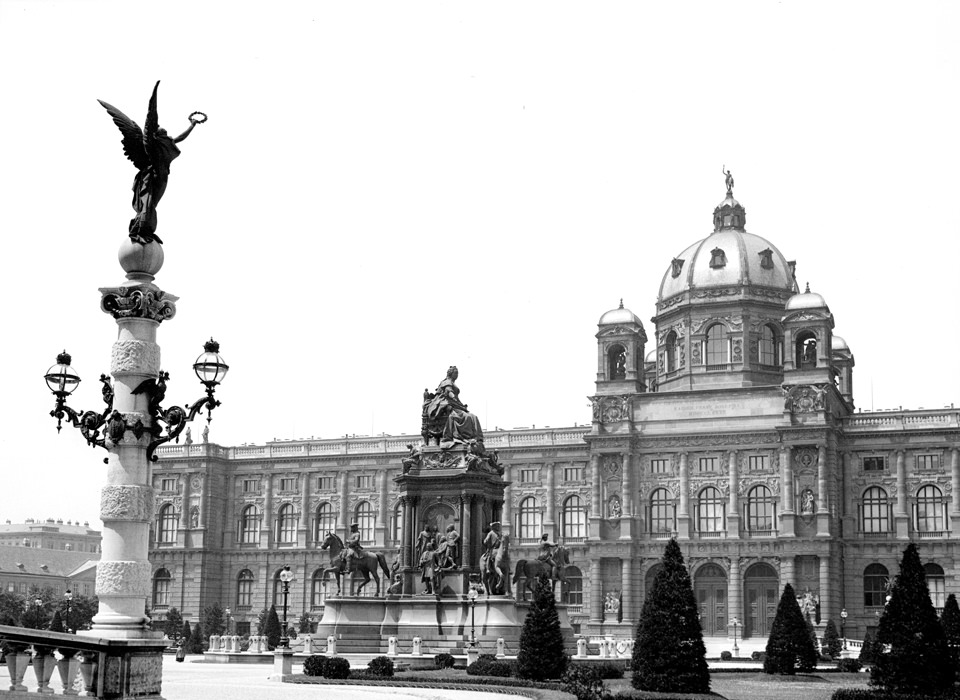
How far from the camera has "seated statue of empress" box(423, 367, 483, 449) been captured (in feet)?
176

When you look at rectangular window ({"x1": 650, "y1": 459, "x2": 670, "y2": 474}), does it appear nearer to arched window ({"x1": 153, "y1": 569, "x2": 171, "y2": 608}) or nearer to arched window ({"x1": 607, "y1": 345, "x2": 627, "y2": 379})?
arched window ({"x1": 607, "y1": 345, "x2": 627, "y2": 379})

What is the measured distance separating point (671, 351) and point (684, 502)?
1441cm

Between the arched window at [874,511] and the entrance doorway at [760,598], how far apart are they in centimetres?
812

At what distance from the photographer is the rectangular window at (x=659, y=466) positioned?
104 m

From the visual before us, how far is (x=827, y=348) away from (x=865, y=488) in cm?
1108

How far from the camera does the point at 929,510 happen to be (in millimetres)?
97875

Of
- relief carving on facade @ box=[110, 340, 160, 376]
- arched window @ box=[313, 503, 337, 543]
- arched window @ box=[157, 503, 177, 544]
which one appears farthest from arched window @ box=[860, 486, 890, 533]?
relief carving on facade @ box=[110, 340, 160, 376]

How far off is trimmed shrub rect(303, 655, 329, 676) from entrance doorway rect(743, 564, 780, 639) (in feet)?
212

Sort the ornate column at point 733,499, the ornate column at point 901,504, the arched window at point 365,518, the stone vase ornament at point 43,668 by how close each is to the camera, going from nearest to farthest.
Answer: the stone vase ornament at point 43,668 → the ornate column at point 901,504 → the ornate column at point 733,499 → the arched window at point 365,518

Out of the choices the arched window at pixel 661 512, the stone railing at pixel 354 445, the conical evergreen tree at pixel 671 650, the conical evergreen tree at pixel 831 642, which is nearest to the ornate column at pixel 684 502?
the arched window at pixel 661 512

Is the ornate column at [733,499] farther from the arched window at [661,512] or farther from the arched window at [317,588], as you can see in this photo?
the arched window at [317,588]

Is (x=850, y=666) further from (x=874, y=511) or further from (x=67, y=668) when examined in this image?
(x=874, y=511)

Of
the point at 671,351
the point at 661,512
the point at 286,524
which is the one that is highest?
the point at 671,351

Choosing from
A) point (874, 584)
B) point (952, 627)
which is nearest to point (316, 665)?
point (952, 627)
